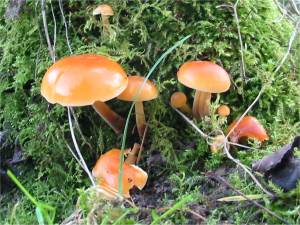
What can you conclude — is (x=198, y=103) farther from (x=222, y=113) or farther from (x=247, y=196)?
(x=247, y=196)

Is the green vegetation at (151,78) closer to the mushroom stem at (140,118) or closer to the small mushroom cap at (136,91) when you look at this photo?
the mushroom stem at (140,118)

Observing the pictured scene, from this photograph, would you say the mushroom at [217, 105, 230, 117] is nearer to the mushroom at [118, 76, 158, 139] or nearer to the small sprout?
the small sprout

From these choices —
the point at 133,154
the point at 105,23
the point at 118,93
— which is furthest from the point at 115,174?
the point at 105,23

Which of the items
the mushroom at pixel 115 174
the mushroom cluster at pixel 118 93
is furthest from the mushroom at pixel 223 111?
the mushroom at pixel 115 174

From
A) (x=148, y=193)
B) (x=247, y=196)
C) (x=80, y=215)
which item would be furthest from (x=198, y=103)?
(x=80, y=215)

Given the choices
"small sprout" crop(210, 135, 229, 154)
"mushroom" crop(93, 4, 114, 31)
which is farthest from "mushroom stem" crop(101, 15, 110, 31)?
"small sprout" crop(210, 135, 229, 154)
